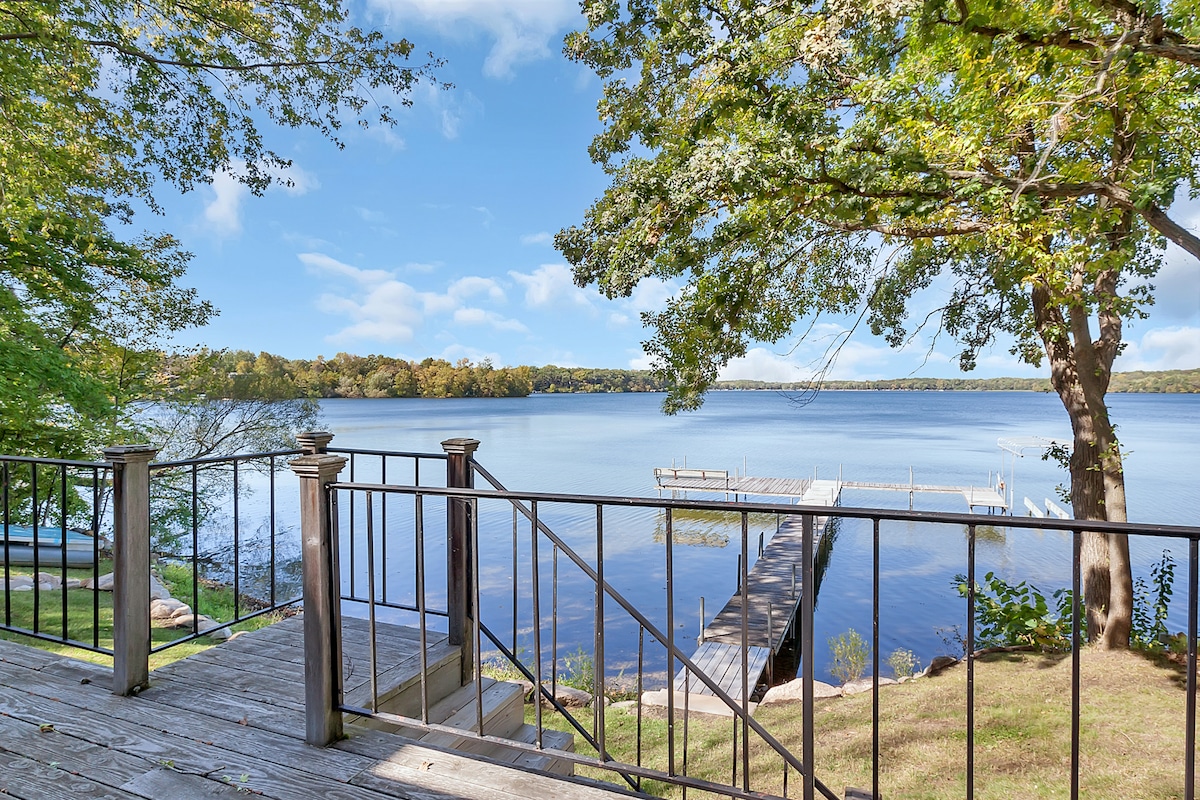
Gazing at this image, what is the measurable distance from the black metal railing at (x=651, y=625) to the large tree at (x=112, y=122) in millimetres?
3983

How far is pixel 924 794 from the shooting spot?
150 inches

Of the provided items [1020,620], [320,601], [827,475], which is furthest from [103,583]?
[827,475]

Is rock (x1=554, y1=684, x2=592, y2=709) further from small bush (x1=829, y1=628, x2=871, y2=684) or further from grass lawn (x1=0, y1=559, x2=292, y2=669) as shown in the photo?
small bush (x1=829, y1=628, x2=871, y2=684)

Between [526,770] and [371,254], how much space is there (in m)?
46.9

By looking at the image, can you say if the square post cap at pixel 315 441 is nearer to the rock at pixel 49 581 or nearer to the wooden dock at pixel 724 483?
the rock at pixel 49 581

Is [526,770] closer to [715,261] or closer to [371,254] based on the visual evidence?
[715,261]

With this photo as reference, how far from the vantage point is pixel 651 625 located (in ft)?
8.09

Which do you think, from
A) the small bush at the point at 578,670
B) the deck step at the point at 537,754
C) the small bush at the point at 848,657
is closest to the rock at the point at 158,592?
the small bush at the point at 578,670

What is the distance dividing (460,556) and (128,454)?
4.52ft

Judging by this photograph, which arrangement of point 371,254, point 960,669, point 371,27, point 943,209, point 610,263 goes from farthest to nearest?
1. point 371,254
2. point 371,27
3. point 960,669
4. point 610,263
5. point 943,209

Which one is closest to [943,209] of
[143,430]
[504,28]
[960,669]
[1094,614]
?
[1094,614]

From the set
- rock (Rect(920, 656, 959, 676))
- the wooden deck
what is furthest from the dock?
the wooden deck

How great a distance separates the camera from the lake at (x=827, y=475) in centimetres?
1084

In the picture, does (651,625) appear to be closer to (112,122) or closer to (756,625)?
(756,625)
